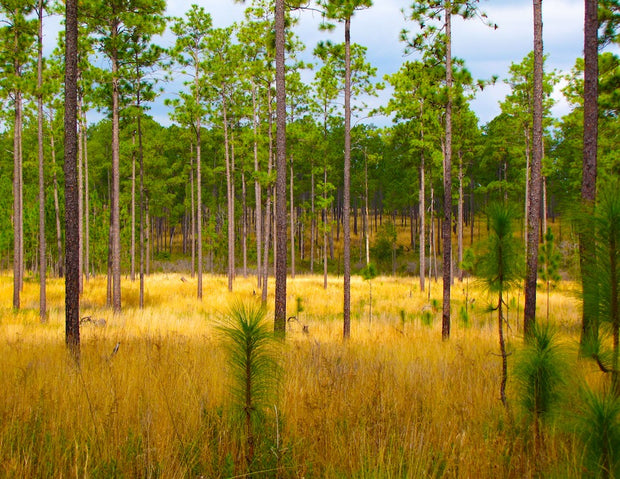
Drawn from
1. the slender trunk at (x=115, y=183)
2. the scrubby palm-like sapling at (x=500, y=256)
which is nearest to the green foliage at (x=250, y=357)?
the scrubby palm-like sapling at (x=500, y=256)

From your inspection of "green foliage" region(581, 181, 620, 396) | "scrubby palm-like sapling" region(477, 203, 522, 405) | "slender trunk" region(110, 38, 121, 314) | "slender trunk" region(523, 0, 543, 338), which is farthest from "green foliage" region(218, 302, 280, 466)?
"slender trunk" region(110, 38, 121, 314)

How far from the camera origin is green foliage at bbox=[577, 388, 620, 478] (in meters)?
1.94

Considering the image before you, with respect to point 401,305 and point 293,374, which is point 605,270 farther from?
point 401,305

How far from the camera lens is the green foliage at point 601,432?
1940 millimetres

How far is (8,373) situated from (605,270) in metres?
6.61

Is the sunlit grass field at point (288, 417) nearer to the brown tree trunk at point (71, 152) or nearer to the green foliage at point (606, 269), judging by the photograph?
the green foliage at point (606, 269)

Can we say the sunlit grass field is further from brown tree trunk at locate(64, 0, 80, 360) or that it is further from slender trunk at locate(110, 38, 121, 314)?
slender trunk at locate(110, 38, 121, 314)

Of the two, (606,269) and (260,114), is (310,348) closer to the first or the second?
(606,269)

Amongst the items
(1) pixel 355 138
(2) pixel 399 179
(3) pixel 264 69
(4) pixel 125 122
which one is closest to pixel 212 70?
(3) pixel 264 69

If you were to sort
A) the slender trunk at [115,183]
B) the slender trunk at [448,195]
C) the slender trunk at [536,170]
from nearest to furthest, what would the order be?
the slender trunk at [536,170]
the slender trunk at [448,195]
the slender trunk at [115,183]

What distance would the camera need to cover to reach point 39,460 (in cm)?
290

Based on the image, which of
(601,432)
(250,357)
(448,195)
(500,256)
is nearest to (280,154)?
(448,195)

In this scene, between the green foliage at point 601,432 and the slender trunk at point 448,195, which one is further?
the slender trunk at point 448,195

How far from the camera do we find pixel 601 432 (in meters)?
1.97
